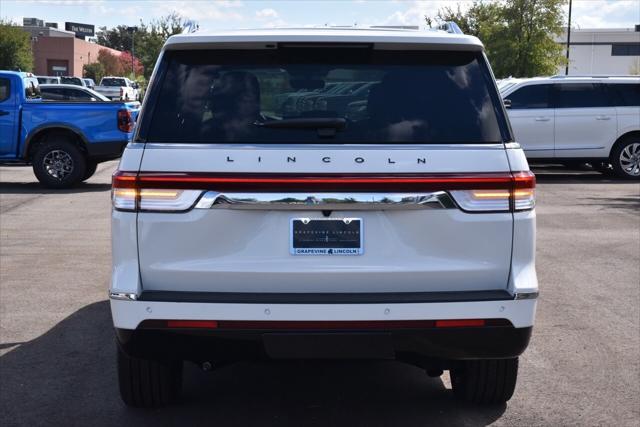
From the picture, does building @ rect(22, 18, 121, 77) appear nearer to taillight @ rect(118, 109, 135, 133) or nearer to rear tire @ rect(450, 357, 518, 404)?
taillight @ rect(118, 109, 135, 133)

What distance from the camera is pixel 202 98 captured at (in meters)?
4.57

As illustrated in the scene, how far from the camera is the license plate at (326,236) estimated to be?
4422 millimetres

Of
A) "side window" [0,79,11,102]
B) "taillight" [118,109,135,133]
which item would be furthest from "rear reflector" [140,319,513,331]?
"side window" [0,79,11,102]

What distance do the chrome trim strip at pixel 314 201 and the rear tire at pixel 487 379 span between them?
118 cm

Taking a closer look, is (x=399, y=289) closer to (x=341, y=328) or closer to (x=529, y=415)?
(x=341, y=328)

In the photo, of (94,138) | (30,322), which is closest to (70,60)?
(94,138)

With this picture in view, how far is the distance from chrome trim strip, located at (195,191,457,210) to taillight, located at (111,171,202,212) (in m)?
0.06

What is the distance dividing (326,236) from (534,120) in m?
15.6

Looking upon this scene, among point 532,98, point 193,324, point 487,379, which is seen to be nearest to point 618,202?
point 532,98

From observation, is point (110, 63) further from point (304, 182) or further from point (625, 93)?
point (304, 182)

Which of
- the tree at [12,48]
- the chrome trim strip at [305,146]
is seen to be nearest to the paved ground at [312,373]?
the chrome trim strip at [305,146]

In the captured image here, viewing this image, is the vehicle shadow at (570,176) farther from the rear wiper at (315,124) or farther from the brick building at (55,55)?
the brick building at (55,55)

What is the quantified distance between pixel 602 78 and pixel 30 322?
14.8 meters

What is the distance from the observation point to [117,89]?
2085 inches
